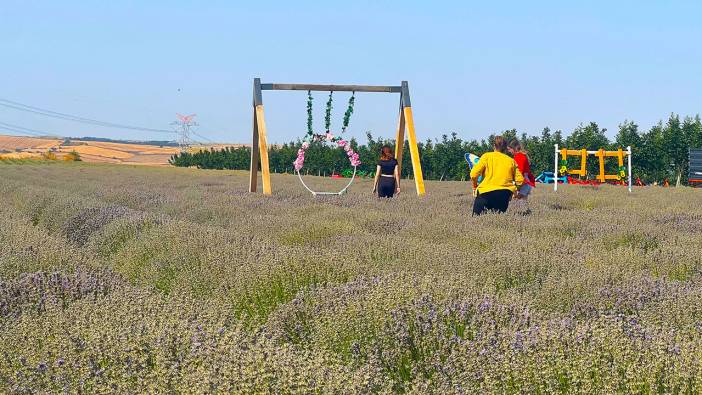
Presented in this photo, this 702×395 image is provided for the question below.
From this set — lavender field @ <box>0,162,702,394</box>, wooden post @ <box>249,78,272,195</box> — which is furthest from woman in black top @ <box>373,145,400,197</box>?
lavender field @ <box>0,162,702,394</box>

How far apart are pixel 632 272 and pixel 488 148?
4037 cm

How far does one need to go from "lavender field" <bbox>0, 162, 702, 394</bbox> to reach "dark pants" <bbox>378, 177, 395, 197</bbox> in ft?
19.5

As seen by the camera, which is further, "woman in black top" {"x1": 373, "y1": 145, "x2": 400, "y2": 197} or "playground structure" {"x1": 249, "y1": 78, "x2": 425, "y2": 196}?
"playground structure" {"x1": 249, "y1": 78, "x2": 425, "y2": 196}

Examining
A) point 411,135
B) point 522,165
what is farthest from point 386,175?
point 522,165

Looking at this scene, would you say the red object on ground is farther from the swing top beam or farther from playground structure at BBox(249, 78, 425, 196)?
the swing top beam

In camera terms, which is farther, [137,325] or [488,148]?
[488,148]

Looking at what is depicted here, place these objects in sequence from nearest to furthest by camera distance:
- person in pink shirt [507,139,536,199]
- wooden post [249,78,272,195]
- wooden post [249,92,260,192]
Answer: person in pink shirt [507,139,536,199] → wooden post [249,78,272,195] → wooden post [249,92,260,192]

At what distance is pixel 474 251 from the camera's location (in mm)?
5527

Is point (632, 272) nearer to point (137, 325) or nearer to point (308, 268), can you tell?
point (308, 268)

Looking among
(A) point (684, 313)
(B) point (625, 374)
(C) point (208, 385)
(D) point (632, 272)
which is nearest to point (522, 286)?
(D) point (632, 272)

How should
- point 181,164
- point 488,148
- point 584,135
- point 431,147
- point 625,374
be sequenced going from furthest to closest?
point 181,164 → point 431,147 → point 488,148 → point 584,135 → point 625,374

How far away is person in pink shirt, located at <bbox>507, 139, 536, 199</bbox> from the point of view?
9523mm

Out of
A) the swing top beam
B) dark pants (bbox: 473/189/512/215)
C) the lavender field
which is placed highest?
the swing top beam

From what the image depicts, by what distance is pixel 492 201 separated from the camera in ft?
29.5
